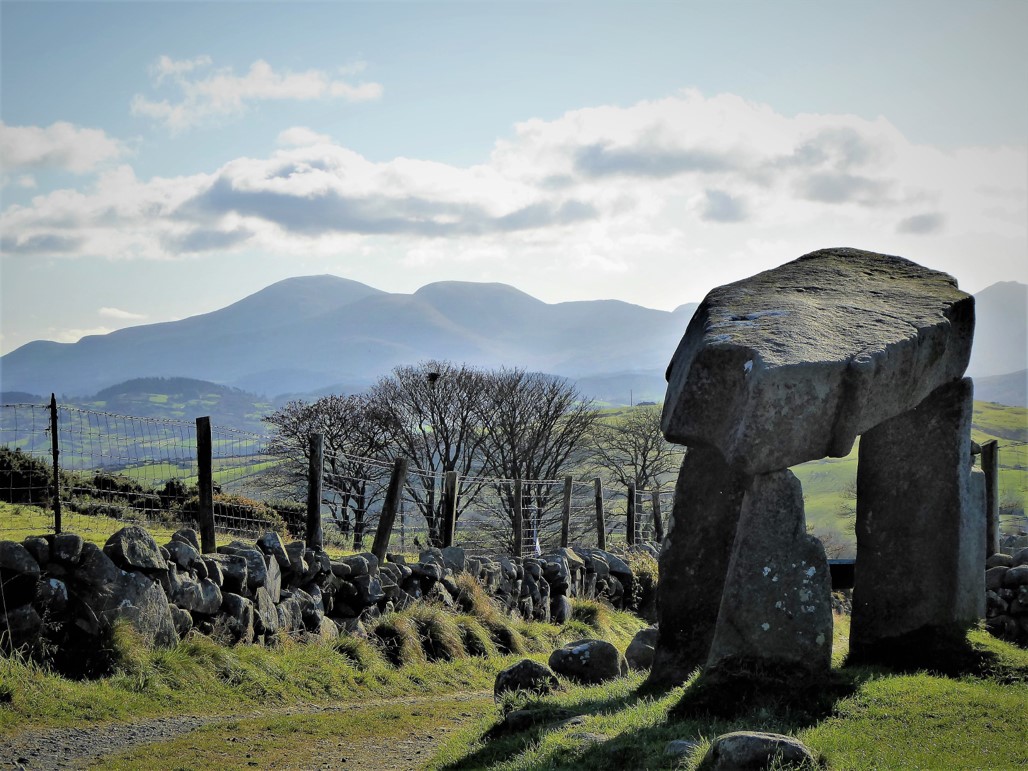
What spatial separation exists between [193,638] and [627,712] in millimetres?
5254

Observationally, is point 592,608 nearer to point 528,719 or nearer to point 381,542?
point 381,542

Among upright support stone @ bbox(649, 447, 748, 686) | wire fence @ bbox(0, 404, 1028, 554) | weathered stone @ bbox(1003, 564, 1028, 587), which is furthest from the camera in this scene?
wire fence @ bbox(0, 404, 1028, 554)

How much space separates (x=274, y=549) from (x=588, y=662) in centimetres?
450

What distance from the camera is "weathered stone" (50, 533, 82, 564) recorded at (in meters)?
10.3

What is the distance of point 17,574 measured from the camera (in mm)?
9945

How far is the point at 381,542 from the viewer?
16.4 metres

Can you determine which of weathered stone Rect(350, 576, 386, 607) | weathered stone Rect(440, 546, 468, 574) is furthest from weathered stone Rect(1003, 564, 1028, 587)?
weathered stone Rect(350, 576, 386, 607)

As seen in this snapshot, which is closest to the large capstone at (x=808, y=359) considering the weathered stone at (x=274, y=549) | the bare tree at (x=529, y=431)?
the weathered stone at (x=274, y=549)

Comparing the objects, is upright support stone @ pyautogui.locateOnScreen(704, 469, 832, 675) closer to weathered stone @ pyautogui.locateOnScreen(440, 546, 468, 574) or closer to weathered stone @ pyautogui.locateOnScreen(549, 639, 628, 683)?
weathered stone @ pyautogui.locateOnScreen(549, 639, 628, 683)

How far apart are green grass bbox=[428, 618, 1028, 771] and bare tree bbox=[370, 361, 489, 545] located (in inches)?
1457

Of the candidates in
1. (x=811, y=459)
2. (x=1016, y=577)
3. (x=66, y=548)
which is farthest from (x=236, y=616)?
(x=1016, y=577)

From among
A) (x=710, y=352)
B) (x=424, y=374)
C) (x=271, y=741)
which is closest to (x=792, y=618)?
(x=710, y=352)

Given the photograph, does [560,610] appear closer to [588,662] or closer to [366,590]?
[366,590]

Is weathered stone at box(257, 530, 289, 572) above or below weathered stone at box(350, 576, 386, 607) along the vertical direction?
above
